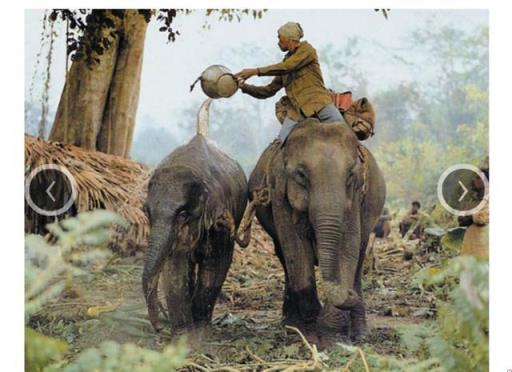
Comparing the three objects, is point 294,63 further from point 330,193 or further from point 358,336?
point 358,336

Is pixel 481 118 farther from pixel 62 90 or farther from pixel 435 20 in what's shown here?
pixel 62 90

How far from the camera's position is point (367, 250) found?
181 inches

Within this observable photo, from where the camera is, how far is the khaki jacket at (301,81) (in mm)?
4352

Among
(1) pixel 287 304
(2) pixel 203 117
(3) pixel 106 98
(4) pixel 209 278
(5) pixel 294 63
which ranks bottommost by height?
(1) pixel 287 304

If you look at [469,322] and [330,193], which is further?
[330,193]

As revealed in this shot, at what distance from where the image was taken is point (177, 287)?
4.36 metres

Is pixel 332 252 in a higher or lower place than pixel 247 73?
lower

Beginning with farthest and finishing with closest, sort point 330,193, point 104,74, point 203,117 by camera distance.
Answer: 1. point 104,74
2. point 203,117
3. point 330,193

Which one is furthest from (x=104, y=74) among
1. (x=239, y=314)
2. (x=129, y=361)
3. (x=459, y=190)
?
(x=129, y=361)

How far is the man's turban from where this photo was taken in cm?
432

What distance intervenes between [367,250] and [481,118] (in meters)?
0.75

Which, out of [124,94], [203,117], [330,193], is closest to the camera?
[330,193]

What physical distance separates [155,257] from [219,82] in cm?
75

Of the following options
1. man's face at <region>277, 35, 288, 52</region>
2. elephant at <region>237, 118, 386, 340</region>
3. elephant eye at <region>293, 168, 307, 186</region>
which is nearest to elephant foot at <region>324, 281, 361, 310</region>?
elephant at <region>237, 118, 386, 340</region>
